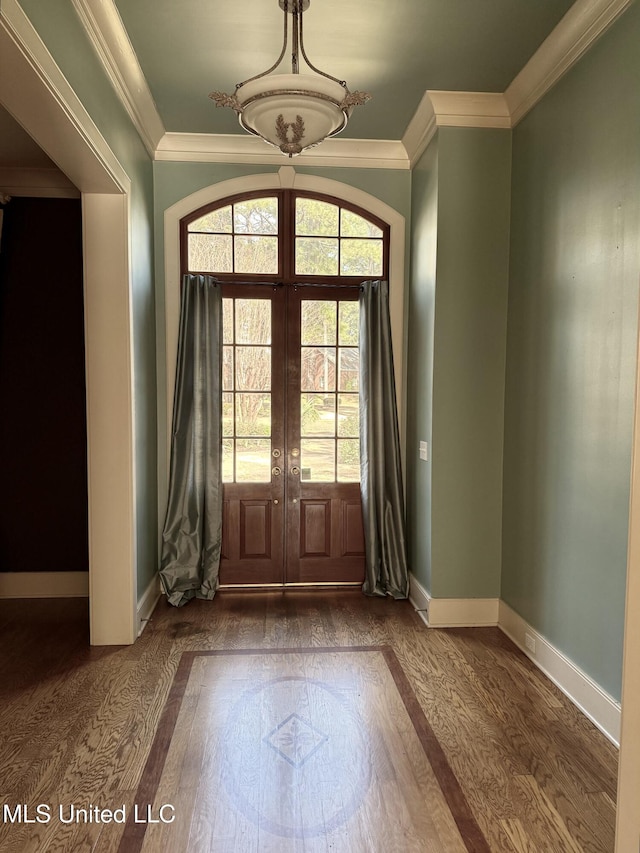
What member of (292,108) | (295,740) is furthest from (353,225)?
(295,740)

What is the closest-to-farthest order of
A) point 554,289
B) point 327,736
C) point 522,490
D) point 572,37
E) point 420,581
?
point 327,736
point 572,37
point 554,289
point 522,490
point 420,581

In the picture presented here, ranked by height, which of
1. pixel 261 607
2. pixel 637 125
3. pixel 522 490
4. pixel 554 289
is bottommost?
pixel 261 607

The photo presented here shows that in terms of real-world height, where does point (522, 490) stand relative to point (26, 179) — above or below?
below

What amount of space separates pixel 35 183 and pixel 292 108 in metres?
2.61

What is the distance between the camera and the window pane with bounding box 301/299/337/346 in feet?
14.2

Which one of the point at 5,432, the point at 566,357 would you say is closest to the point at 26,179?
the point at 5,432

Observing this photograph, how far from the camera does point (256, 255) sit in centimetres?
425

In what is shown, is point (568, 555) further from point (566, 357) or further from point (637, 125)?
point (637, 125)

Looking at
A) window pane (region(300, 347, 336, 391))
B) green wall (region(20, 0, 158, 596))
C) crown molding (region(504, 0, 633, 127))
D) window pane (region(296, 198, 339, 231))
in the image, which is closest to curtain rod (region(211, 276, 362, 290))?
window pane (region(296, 198, 339, 231))

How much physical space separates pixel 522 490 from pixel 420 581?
1.06 meters

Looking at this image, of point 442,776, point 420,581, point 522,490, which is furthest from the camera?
point 420,581

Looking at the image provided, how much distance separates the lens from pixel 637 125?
2281 millimetres

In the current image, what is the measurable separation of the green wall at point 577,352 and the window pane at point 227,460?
6.63ft

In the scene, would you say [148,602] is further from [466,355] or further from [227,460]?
[466,355]
